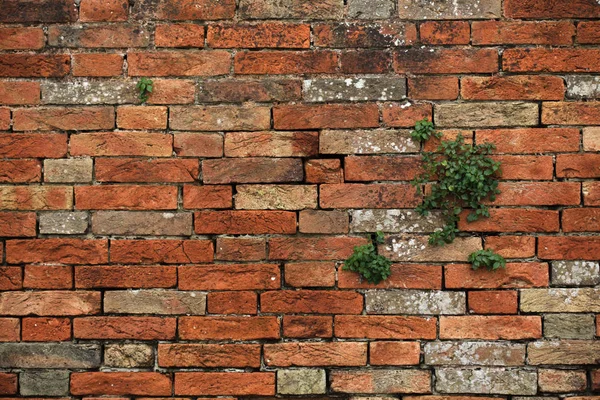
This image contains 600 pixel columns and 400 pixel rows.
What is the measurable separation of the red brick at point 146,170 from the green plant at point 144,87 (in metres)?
0.26

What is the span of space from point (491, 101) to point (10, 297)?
6.94 ft

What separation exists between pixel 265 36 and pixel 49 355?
61.8 inches

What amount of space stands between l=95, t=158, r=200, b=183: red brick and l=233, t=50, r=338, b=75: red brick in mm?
449

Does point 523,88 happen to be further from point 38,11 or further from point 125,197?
point 38,11

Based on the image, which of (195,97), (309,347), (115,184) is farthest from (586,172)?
(115,184)

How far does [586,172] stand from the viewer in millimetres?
2236

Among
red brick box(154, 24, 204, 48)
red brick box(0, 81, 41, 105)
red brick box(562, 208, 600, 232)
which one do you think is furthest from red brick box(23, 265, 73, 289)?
red brick box(562, 208, 600, 232)

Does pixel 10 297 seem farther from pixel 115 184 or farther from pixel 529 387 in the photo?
pixel 529 387

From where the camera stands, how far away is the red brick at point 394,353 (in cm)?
223

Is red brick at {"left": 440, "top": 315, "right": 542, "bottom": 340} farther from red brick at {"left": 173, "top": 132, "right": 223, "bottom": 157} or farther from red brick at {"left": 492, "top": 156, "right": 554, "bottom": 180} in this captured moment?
red brick at {"left": 173, "top": 132, "right": 223, "bottom": 157}

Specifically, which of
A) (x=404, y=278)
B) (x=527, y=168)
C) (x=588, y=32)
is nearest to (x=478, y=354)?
(x=404, y=278)

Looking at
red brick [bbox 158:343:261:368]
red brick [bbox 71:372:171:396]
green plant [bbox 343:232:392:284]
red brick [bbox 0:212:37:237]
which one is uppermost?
red brick [bbox 0:212:37:237]

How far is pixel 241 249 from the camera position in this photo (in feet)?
7.40

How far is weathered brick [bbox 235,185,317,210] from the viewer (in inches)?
88.9
